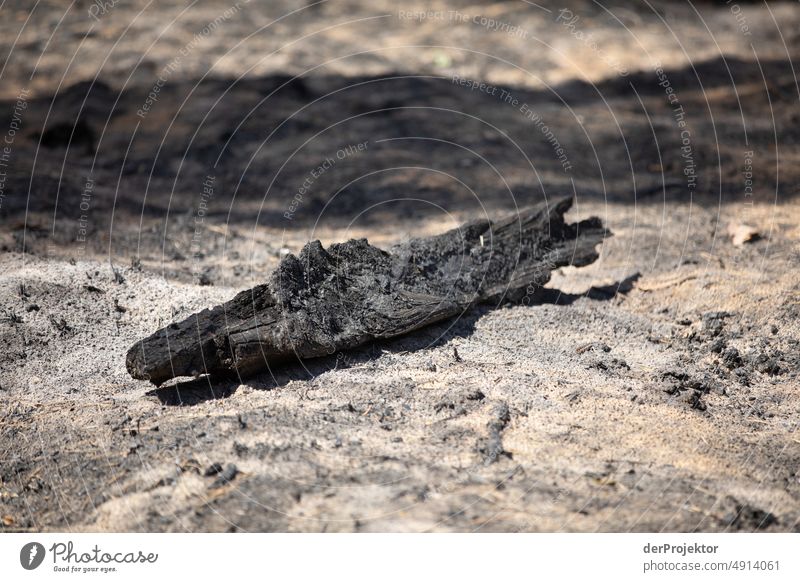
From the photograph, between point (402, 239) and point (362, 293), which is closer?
point (362, 293)

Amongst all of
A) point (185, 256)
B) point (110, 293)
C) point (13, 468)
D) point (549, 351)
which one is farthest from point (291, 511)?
point (185, 256)

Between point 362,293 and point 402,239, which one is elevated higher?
point 362,293

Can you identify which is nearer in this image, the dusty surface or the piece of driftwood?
the dusty surface

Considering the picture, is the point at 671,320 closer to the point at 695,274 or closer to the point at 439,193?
the point at 695,274

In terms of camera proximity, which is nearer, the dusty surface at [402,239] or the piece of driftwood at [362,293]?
the dusty surface at [402,239]
